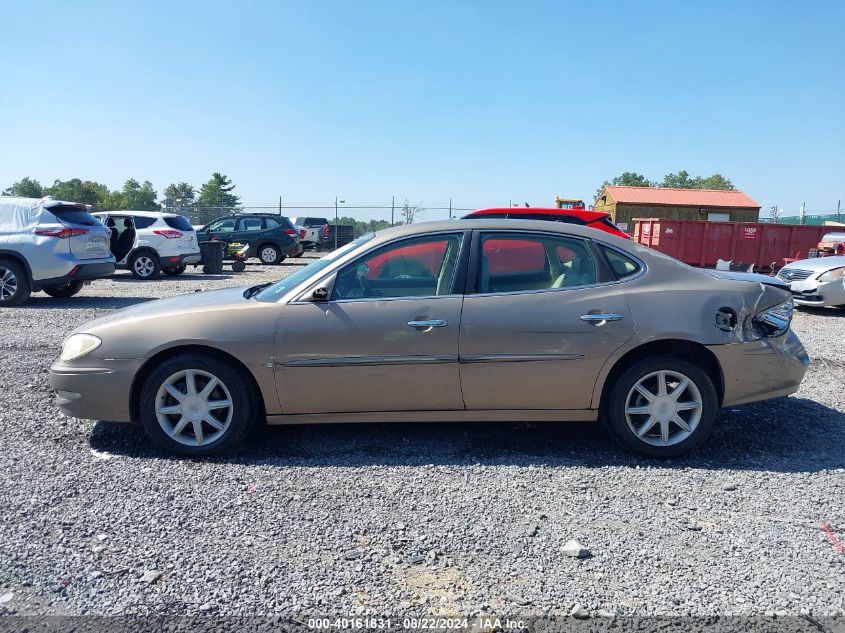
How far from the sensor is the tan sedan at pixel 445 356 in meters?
4.07

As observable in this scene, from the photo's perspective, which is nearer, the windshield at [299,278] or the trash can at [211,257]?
the windshield at [299,278]

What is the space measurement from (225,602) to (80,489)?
4.93 ft

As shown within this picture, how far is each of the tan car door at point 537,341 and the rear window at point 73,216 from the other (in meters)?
9.11

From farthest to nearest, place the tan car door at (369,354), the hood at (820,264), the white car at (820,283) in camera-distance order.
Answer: the hood at (820,264)
the white car at (820,283)
the tan car door at (369,354)

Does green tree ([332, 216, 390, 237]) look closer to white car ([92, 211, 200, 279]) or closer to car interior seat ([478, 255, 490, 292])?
white car ([92, 211, 200, 279])

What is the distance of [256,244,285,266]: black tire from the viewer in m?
22.9

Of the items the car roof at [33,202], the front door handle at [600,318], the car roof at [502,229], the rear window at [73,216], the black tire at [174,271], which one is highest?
the car roof at [33,202]

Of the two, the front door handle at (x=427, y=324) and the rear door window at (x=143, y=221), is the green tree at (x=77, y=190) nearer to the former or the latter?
the rear door window at (x=143, y=221)

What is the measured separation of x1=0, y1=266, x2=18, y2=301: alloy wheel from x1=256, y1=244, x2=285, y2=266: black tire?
40.4 feet

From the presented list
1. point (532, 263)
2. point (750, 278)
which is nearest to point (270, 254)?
point (532, 263)

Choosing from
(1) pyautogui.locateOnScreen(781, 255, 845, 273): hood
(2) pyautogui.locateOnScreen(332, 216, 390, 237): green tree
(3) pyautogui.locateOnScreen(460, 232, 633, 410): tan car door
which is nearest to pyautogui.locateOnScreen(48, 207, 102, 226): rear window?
(3) pyautogui.locateOnScreen(460, 232, 633, 410): tan car door

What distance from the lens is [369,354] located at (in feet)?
13.3

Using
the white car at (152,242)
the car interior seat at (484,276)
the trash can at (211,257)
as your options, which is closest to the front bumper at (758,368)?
the car interior seat at (484,276)

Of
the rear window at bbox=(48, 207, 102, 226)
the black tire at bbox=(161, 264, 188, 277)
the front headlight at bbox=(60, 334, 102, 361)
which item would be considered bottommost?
the black tire at bbox=(161, 264, 188, 277)
